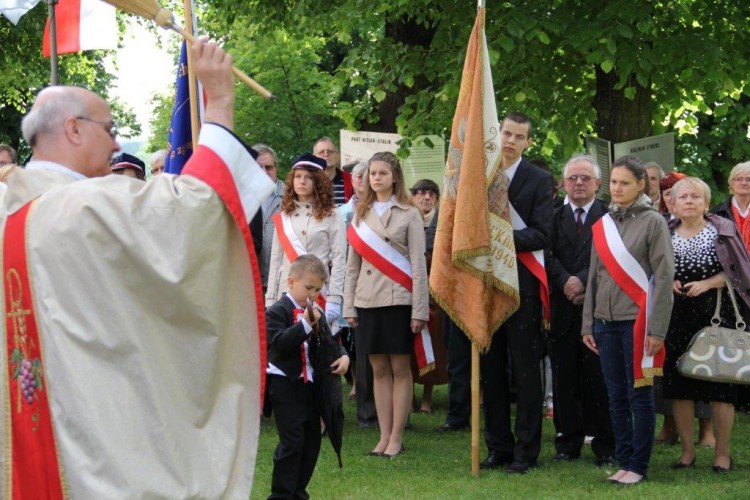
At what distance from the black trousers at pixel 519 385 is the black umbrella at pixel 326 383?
69.5 inches

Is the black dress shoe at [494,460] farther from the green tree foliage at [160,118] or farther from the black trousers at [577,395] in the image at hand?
the green tree foliage at [160,118]

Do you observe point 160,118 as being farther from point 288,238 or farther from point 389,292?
point 389,292

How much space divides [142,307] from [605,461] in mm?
5602

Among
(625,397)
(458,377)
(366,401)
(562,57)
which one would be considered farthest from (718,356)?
(562,57)

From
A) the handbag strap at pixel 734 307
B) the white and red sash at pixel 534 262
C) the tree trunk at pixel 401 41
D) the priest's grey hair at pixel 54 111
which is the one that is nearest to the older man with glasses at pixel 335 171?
the white and red sash at pixel 534 262

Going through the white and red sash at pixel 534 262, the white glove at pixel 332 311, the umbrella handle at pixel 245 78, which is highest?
the umbrella handle at pixel 245 78

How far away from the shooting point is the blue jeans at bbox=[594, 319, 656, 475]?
26.6 ft

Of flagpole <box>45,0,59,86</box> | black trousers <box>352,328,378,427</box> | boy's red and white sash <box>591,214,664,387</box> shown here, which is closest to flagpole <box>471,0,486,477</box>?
boy's red and white sash <box>591,214,664,387</box>

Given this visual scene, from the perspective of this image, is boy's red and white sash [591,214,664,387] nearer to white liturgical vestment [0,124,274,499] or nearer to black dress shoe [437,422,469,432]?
black dress shoe [437,422,469,432]

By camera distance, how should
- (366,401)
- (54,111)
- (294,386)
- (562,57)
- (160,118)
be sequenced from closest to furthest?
(54,111), (294,386), (366,401), (562,57), (160,118)

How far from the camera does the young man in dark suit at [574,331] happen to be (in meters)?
9.16

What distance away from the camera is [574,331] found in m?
9.36

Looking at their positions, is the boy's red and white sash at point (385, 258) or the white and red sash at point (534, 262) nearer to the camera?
the white and red sash at point (534, 262)

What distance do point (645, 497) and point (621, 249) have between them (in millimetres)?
1584
